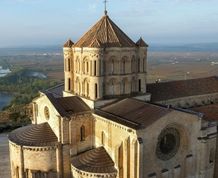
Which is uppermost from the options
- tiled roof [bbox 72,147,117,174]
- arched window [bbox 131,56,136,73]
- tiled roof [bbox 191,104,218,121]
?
→ arched window [bbox 131,56,136,73]

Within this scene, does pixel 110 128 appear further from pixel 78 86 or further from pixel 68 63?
pixel 68 63

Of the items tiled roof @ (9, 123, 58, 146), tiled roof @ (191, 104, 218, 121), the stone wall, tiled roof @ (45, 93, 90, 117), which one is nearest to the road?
the stone wall

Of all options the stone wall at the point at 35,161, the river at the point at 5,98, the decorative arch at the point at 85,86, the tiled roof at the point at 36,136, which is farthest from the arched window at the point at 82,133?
the river at the point at 5,98

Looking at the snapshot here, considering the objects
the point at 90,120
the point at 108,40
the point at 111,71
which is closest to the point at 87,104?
the point at 90,120

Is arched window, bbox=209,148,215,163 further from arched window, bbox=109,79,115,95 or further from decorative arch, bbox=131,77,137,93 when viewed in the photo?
arched window, bbox=109,79,115,95

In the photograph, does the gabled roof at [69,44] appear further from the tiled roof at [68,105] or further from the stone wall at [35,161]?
the stone wall at [35,161]

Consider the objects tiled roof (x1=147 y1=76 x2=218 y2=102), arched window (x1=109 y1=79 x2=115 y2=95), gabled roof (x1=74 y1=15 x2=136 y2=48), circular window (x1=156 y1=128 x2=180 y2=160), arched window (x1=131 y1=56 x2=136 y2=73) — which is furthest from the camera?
tiled roof (x1=147 y1=76 x2=218 y2=102)
